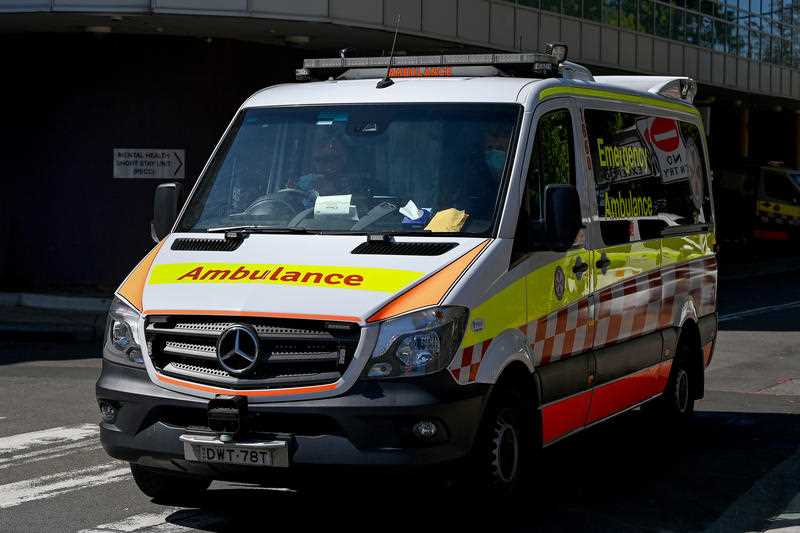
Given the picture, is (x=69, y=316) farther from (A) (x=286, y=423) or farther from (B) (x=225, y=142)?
(A) (x=286, y=423)

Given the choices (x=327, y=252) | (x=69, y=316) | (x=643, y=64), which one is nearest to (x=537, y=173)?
(x=327, y=252)

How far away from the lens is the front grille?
5.96m

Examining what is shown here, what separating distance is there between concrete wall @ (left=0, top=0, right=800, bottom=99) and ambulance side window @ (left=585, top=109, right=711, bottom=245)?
4591 mm

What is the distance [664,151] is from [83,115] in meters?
15.6

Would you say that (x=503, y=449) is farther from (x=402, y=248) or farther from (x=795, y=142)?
(x=795, y=142)

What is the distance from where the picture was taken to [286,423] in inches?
235

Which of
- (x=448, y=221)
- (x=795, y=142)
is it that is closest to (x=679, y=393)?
(x=448, y=221)

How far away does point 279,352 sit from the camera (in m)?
Result: 6.04

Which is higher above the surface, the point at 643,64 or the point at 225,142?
the point at 643,64

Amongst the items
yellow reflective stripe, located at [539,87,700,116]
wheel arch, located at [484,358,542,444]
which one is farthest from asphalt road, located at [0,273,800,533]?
yellow reflective stripe, located at [539,87,700,116]

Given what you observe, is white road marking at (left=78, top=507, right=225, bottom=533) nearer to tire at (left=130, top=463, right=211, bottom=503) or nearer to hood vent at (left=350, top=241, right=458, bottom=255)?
tire at (left=130, top=463, right=211, bottom=503)

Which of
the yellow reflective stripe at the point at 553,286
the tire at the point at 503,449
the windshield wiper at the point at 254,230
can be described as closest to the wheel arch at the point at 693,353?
the yellow reflective stripe at the point at 553,286

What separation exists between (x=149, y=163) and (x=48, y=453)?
609 inches

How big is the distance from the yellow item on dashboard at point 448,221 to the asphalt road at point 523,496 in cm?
126
